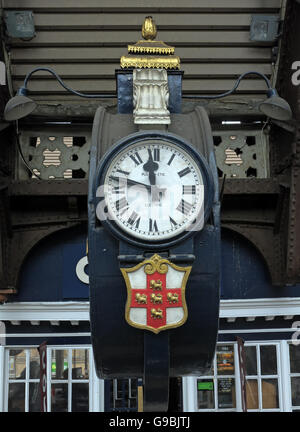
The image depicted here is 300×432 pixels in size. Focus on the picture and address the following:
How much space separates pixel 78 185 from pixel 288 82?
2.75 metres

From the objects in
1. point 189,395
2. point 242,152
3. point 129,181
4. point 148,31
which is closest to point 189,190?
point 129,181

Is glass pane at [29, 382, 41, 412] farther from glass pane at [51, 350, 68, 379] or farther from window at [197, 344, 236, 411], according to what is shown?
window at [197, 344, 236, 411]

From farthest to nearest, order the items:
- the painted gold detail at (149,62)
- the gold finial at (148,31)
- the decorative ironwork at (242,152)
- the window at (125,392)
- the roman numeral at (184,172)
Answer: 1. the window at (125,392)
2. the decorative ironwork at (242,152)
3. the gold finial at (148,31)
4. the painted gold detail at (149,62)
5. the roman numeral at (184,172)

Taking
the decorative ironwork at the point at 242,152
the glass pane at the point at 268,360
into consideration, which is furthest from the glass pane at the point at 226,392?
the decorative ironwork at the point at 242,152

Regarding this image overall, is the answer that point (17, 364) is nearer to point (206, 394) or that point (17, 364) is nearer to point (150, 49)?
point (206, 394)

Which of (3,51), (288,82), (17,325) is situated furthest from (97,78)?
(17,325)

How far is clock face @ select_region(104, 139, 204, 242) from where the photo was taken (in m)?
3.45

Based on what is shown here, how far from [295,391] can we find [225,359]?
986mm

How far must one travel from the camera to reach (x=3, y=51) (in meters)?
6.59

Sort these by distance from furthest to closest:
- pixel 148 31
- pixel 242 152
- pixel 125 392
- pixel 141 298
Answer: pixel 125 392 → pixel 242 152 → pixel 148 31 → pixel 141 298

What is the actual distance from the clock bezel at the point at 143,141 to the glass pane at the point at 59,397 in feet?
15.1

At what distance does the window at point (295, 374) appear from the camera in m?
7.41

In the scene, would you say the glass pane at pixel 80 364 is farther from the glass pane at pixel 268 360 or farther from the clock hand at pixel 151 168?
the clock hand at pixel 151 168

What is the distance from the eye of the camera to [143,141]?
355cm
